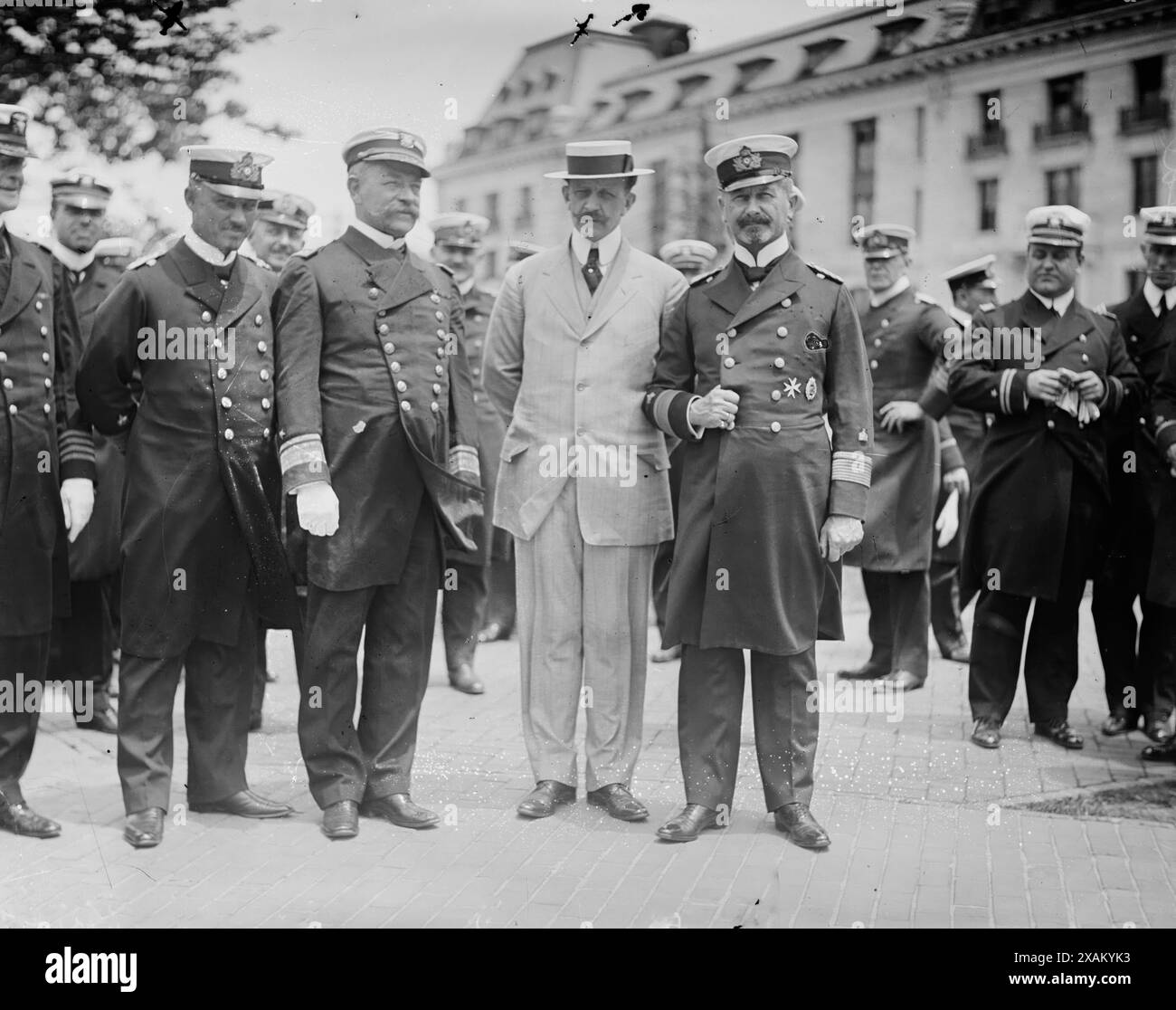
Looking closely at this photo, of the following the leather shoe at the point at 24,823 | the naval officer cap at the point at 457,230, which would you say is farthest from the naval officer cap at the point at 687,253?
the leather shoe at the point at 24,823

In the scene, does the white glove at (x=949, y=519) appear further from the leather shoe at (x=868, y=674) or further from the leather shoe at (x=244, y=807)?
the leather shoe at (x=244, y=807)

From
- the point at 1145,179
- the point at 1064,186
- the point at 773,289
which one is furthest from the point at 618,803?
the point at 1145,179

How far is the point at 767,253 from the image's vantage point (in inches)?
203

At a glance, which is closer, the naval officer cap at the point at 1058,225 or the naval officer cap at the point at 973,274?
the naval officer cap at the point at 1058,225

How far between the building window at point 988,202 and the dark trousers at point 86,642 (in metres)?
4.98

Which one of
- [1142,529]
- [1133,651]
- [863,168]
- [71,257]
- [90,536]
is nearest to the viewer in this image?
[1142,529]

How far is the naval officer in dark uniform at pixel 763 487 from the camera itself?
16.5 ft

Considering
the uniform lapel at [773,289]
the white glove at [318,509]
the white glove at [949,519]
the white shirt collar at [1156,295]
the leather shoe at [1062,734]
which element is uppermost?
the white shirt collar at [1156,295]

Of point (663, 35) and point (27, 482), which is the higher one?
point (663, 35)

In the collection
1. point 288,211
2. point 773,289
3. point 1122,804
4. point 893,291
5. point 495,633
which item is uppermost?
point 288,211

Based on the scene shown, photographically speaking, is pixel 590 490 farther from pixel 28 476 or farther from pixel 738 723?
pixel 28 476

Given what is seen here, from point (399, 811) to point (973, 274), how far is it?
5.32m

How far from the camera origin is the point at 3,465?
5.03 m

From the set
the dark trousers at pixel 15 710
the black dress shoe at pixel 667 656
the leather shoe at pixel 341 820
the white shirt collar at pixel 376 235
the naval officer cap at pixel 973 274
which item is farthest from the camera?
the naval officer cap at pixel 973 274
